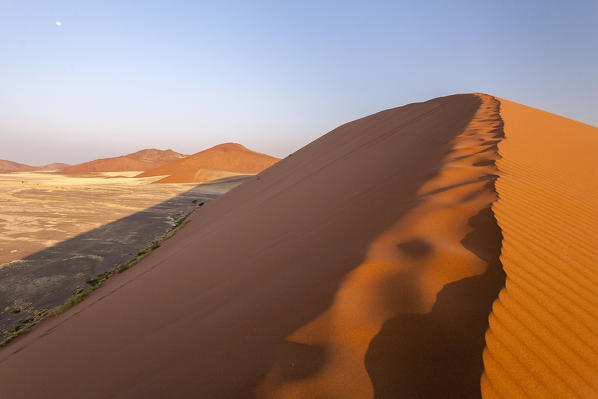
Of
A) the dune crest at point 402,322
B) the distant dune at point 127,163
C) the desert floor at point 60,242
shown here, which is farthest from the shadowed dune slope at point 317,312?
the distant dune at point 127,163

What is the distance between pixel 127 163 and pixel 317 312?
108860 mm

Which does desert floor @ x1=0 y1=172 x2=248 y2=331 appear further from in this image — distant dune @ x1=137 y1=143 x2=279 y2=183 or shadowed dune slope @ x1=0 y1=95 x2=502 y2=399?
distant dune @ x1=137 y1=143 x2=279 y2=183

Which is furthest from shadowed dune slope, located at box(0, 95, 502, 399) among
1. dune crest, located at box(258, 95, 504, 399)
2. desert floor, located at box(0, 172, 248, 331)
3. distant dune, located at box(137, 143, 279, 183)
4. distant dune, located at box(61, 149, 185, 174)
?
distant dune, located at box(61, 149, 185, 174)

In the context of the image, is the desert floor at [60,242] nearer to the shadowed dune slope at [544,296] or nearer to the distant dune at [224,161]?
the shadowed dune slope at [544,296]

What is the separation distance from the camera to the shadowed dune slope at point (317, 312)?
130 centimetres

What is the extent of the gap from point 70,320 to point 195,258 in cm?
165

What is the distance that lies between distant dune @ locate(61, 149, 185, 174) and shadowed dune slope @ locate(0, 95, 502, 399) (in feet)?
304

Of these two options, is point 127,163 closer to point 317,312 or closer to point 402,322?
point 317,312

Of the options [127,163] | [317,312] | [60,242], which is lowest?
[60,242]

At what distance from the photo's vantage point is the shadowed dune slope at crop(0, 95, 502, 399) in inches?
51.3

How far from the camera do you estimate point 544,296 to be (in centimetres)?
150

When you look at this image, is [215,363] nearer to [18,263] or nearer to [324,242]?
[324,242]

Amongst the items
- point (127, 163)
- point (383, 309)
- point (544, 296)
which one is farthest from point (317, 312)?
point (127, 163)

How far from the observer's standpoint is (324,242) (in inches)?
104
